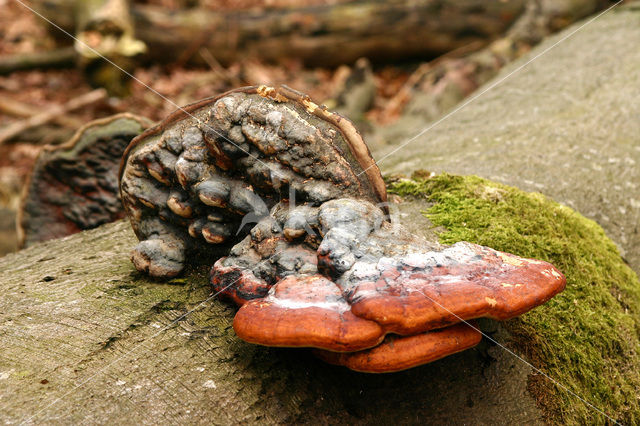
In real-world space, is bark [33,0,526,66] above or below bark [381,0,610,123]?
above

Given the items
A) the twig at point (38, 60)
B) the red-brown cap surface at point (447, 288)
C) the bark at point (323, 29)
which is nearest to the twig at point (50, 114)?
the twig at point (38, 60)

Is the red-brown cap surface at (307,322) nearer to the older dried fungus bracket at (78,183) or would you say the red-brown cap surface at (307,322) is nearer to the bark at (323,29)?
the older dried fungus bracket at (78,183)

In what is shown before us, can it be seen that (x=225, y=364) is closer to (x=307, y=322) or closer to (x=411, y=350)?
(x=307, y=322)

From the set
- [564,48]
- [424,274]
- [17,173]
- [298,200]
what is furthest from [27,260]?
[17,173]

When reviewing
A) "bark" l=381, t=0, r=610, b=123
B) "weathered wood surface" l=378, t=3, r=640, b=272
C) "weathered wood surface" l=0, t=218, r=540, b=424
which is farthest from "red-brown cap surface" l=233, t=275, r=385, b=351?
"bark" l=381, t=0, r=610, b=123

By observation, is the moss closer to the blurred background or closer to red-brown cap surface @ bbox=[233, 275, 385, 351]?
red-brown cap surface @ bbox=[233, 275, 385, 351]
